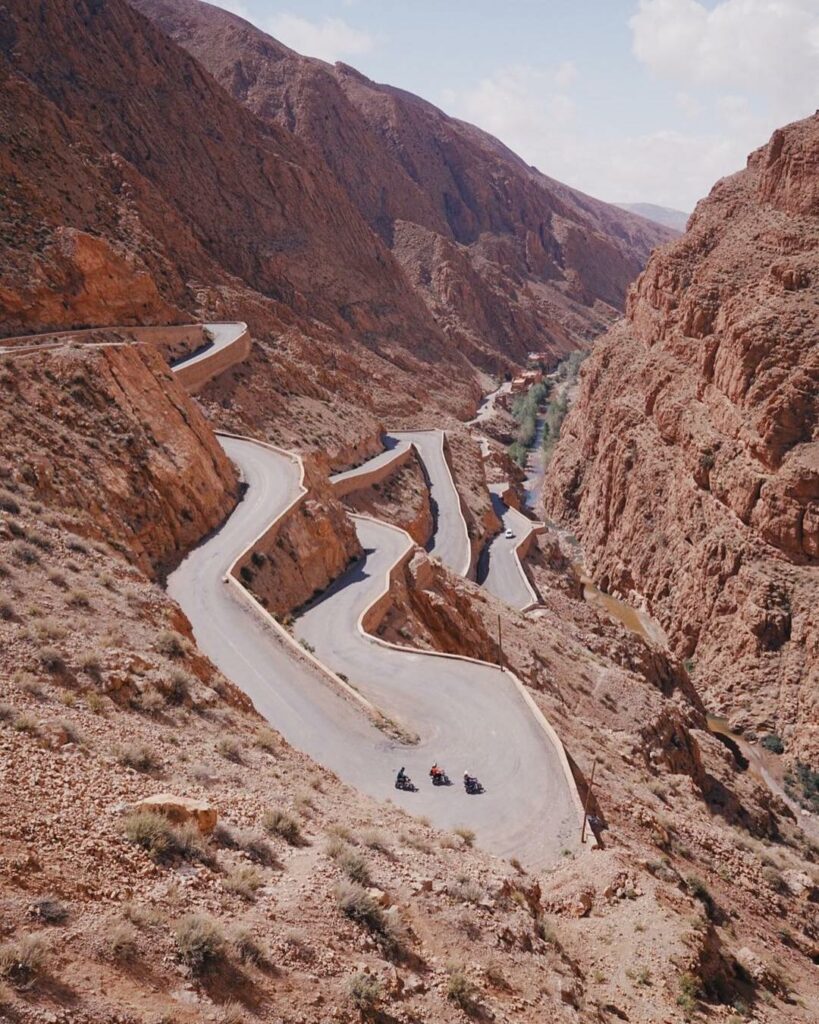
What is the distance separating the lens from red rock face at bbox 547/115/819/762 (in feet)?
124

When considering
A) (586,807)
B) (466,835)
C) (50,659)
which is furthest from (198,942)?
(586,807)

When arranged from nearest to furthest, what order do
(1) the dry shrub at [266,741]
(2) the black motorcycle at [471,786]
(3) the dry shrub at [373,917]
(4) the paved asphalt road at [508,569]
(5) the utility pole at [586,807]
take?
(3) the dry shrub at [373,917] < (1) the dry shrub at [266,741] < (5) the utility pole at [586,807] < (2) the black motorcycle at [471,786] < (4) the paved asphalt road at [508,569]

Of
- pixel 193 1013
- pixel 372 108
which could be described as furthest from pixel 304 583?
pixel 372 108

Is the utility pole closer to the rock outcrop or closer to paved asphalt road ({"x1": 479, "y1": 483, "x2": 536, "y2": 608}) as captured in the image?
the rock outcrop

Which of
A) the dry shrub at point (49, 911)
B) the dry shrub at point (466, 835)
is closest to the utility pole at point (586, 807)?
the dry shrub at point (466, 835)

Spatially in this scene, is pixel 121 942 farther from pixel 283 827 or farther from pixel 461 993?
pixel 461 993

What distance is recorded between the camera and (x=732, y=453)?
44125 millimetres

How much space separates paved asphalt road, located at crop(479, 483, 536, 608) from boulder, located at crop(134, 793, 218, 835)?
29.1m

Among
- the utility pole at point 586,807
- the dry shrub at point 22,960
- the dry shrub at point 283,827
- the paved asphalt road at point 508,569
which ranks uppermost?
the dry shrub at point 22,960

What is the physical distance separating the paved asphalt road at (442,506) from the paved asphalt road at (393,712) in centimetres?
1722

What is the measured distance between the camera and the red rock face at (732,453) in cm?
3788

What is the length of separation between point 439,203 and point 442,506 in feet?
351

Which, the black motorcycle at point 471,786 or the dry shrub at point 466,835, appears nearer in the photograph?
the dry shrub at point 466,835

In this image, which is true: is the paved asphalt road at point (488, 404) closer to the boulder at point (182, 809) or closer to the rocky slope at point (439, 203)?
the rocky slope at point (439, 203)
